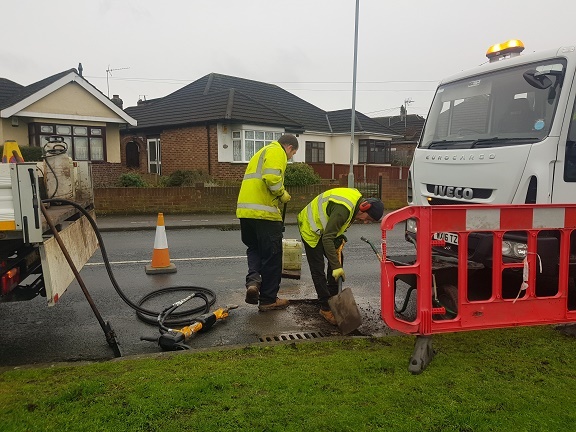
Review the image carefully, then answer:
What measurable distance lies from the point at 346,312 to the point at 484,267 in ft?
4.17

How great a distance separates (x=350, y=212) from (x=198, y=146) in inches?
731

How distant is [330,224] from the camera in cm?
453

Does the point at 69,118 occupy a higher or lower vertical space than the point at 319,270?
higher

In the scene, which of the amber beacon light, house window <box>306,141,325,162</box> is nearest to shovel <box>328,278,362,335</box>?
the amber beacon light

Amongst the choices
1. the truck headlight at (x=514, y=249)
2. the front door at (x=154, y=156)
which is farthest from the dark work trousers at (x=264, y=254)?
the front door at (x=154, y=156)

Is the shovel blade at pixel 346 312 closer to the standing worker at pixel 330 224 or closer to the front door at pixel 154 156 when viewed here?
the standing worker at pixel 330 224

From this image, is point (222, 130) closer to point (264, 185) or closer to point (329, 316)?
point (264, 185)

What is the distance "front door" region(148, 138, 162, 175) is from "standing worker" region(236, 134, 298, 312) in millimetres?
20230

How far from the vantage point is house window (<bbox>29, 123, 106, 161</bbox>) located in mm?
19422

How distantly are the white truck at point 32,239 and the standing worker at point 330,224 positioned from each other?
225 cm

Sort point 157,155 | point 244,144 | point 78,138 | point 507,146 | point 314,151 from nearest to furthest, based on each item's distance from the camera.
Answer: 1. point 507,146
2. point 78,138
3. point 244,144
4. point 157,155
5. point 314,151

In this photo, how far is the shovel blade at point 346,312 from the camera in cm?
434

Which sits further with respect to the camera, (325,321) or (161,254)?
(161,254)

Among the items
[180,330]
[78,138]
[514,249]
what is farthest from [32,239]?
[78,138]
